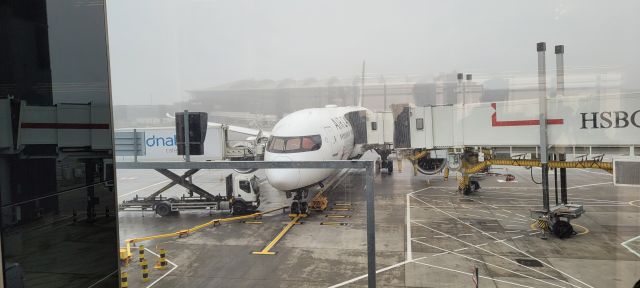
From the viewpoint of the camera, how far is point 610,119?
11.3 ft

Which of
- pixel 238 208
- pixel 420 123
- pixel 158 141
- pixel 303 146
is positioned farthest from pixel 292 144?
pixel 158 141

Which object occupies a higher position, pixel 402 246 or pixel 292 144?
pixel 292 144

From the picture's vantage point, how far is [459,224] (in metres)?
5.14

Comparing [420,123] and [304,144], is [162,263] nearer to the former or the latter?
[304,144]

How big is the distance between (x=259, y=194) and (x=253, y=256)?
196cm

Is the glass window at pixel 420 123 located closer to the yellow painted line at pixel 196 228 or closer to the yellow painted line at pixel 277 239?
the yellow painted line at pixel 277 239

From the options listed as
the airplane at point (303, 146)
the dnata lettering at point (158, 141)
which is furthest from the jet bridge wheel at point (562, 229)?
the dnata lettering at point (158, 141)

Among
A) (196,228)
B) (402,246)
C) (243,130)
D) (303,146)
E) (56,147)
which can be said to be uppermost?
Result: (243,130)

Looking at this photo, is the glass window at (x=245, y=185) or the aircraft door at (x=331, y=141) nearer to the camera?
the glass window at (x=245, y=185)

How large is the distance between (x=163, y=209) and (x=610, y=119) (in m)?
5.65

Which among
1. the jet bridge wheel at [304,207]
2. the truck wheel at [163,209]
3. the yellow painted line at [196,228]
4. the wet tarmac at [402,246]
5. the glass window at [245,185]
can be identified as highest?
the glass window at [245,185]

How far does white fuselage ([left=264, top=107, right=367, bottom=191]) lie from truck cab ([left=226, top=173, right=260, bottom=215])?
0.33 meters

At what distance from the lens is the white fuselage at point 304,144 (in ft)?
18.9

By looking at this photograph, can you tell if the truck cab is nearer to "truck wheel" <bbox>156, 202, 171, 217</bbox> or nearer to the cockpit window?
the cockpit window
